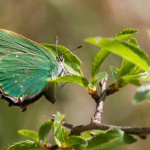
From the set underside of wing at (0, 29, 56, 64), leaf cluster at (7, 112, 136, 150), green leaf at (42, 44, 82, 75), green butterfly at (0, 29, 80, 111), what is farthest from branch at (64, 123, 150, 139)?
underside of wing at (0, 29, 56, 64)

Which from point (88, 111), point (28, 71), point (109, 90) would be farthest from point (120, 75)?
point (88, 111)

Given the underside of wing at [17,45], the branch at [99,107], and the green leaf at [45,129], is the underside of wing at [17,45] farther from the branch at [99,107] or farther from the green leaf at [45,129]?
the green leaf at [45,129]

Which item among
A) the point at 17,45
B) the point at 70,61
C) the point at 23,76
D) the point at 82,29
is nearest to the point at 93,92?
the point at 70,61

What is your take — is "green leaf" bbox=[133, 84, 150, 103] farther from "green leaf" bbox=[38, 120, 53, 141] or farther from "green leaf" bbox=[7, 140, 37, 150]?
"green leaf" bbox=[7, 140, 37, 150]

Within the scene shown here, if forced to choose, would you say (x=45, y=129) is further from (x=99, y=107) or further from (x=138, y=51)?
(x=138, y=51)

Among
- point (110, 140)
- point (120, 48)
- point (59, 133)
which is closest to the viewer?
point (120, 48)
